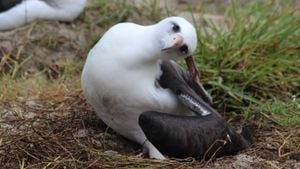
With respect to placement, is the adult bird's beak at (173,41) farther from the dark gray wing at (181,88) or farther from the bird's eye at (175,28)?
the dark gray wing at (181,88)

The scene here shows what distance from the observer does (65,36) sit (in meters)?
8.55

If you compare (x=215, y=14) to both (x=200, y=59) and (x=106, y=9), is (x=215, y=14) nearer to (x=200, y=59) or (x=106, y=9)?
(x=106, y=9)

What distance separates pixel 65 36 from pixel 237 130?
307 cm

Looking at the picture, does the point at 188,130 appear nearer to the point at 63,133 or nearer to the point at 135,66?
the point at 135,66

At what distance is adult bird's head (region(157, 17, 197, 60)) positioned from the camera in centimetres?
524

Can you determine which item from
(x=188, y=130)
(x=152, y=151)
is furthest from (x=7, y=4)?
(x=188, y=130)

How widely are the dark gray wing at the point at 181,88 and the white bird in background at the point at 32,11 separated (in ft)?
10.8

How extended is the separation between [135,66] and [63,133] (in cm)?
62

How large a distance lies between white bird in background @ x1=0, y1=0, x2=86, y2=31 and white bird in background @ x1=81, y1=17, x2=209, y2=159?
11.1 ft

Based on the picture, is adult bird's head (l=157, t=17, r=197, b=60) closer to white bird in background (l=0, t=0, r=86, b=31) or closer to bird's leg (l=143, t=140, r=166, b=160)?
bird's leg (l=143, t=140, r=166, b=160)

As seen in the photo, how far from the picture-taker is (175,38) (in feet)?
17.1

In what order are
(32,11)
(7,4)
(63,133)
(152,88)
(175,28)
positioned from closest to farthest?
(175,28)
(152,88)
(63,133)
(32,11)
(7,4)

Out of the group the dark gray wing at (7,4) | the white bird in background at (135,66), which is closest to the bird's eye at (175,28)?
the white bird in background at (135,66)

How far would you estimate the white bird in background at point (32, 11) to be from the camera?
876cm
